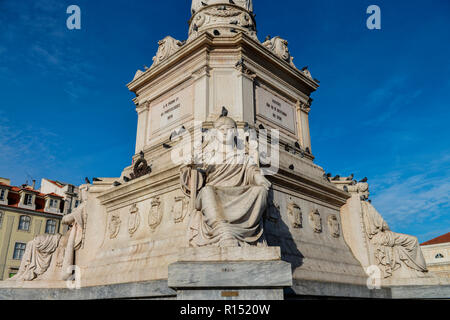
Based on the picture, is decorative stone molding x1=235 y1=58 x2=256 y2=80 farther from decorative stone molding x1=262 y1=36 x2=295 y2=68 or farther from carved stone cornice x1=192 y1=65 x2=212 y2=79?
decorative stone molding x1=262 y1=36 x2=295 y2=68

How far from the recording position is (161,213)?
32.1 ft

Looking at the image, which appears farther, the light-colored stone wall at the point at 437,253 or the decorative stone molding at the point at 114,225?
the light-colored stone wall at the point at 437,253

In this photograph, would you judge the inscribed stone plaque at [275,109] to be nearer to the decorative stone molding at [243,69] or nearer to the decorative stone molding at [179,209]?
the decorative stone molding at [243,69]

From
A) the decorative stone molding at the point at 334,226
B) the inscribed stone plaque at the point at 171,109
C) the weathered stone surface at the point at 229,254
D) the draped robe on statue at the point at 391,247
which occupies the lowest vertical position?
the weathered stone surface at the point at 229,254

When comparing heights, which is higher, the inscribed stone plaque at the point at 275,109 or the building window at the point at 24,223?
the building window at the point at 24,223

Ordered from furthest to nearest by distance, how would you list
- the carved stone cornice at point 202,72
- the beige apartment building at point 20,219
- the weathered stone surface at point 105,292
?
the beige apartment building at point 20,219, the carved stone cornice at point 202,72, the weathered stone surface at point 105,292

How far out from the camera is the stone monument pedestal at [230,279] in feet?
18.7

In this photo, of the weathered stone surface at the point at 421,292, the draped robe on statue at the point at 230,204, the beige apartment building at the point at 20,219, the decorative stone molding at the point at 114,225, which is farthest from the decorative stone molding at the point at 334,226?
the beige apartment building at the point at 20,219

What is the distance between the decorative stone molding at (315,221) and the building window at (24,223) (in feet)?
124

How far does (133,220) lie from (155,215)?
883 mm

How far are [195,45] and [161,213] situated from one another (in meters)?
6.13

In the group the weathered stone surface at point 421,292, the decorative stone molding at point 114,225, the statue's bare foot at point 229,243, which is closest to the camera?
the statue's bare foot at point 229,243
